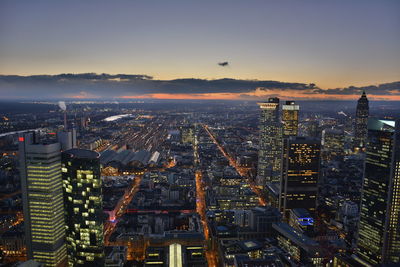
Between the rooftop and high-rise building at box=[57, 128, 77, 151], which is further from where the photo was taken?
high-rise building at box=[57, 128, 77, 151]

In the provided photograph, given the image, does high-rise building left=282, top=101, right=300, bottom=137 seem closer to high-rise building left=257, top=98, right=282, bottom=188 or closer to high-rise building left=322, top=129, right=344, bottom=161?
high-rise building left=257, top=98, right=282, bottom=188

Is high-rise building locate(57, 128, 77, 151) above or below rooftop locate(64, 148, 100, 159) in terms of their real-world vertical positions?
above

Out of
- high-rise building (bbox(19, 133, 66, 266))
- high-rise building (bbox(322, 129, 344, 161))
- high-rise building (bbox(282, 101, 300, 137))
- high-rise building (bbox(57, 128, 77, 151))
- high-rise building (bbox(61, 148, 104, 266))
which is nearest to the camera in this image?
high-rise building (bbox(61, 148, 104, 266))

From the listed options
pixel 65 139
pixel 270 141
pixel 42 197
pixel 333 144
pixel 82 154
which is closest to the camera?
pixel 82 154

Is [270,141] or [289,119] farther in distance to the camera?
[289,119]

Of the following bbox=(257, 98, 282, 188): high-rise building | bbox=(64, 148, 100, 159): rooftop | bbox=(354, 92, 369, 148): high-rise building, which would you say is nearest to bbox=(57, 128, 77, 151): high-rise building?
bbox=(64, 148, 100, 159): rooftop

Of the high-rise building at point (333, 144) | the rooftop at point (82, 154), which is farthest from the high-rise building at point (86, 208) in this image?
the high-rise building at point (333, 144)

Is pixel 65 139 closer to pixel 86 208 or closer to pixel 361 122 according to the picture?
pixel 86 208

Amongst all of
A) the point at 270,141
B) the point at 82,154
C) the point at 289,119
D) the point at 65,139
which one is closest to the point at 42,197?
the point at 82,154
